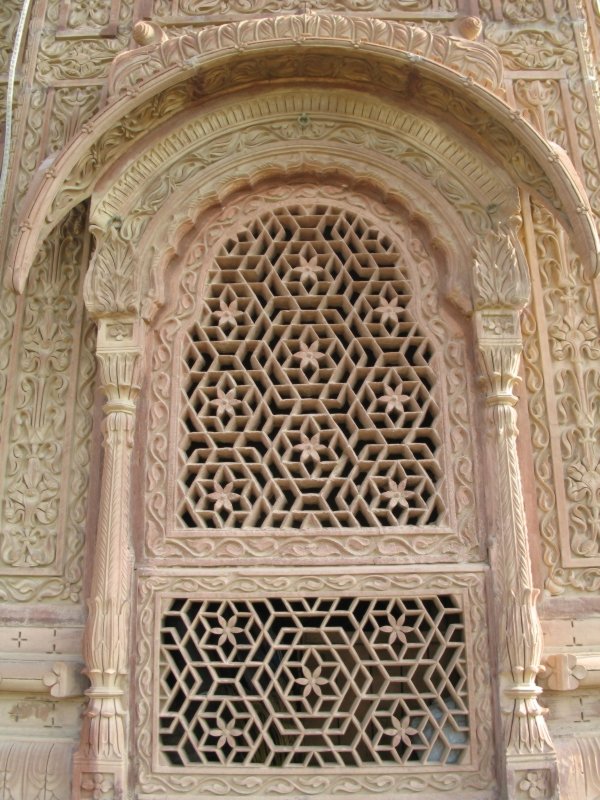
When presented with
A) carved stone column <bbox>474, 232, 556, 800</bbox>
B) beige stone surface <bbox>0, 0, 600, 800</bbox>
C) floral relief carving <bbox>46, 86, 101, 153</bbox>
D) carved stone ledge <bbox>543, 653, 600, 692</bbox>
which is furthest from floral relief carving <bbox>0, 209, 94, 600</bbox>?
carved stone ledge <bbox>543, 653, 600, 692</bbox>

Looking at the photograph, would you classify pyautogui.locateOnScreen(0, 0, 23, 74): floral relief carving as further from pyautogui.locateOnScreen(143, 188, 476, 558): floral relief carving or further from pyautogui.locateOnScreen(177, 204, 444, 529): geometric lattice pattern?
pyautogui.locateOnScreen(143, 188, 476, 558): floral relief carving

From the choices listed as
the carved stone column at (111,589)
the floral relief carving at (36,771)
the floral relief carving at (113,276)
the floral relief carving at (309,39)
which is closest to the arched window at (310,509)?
the carved stone column at (111,589)

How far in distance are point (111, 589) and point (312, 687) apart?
122cm

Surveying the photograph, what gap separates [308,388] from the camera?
568 centimetres

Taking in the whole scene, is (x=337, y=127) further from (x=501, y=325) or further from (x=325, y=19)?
(x=501, y=325)

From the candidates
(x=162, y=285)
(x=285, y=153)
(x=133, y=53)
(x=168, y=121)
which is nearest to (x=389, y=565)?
(x=162, y=285)

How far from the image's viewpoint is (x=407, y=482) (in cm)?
552

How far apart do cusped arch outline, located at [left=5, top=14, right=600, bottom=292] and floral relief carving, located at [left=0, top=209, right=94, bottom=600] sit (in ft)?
1.30

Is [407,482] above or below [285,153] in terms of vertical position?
below

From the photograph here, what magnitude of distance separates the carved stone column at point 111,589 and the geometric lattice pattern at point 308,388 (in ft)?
1.17

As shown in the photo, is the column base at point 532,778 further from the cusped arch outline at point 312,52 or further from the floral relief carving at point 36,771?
the cusped arch outline at point 312,52

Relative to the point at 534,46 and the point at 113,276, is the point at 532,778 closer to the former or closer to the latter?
the point at 113,276

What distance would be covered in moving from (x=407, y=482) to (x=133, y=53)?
10.5 ft

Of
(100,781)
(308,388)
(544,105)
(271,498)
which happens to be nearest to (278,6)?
(544,105)
